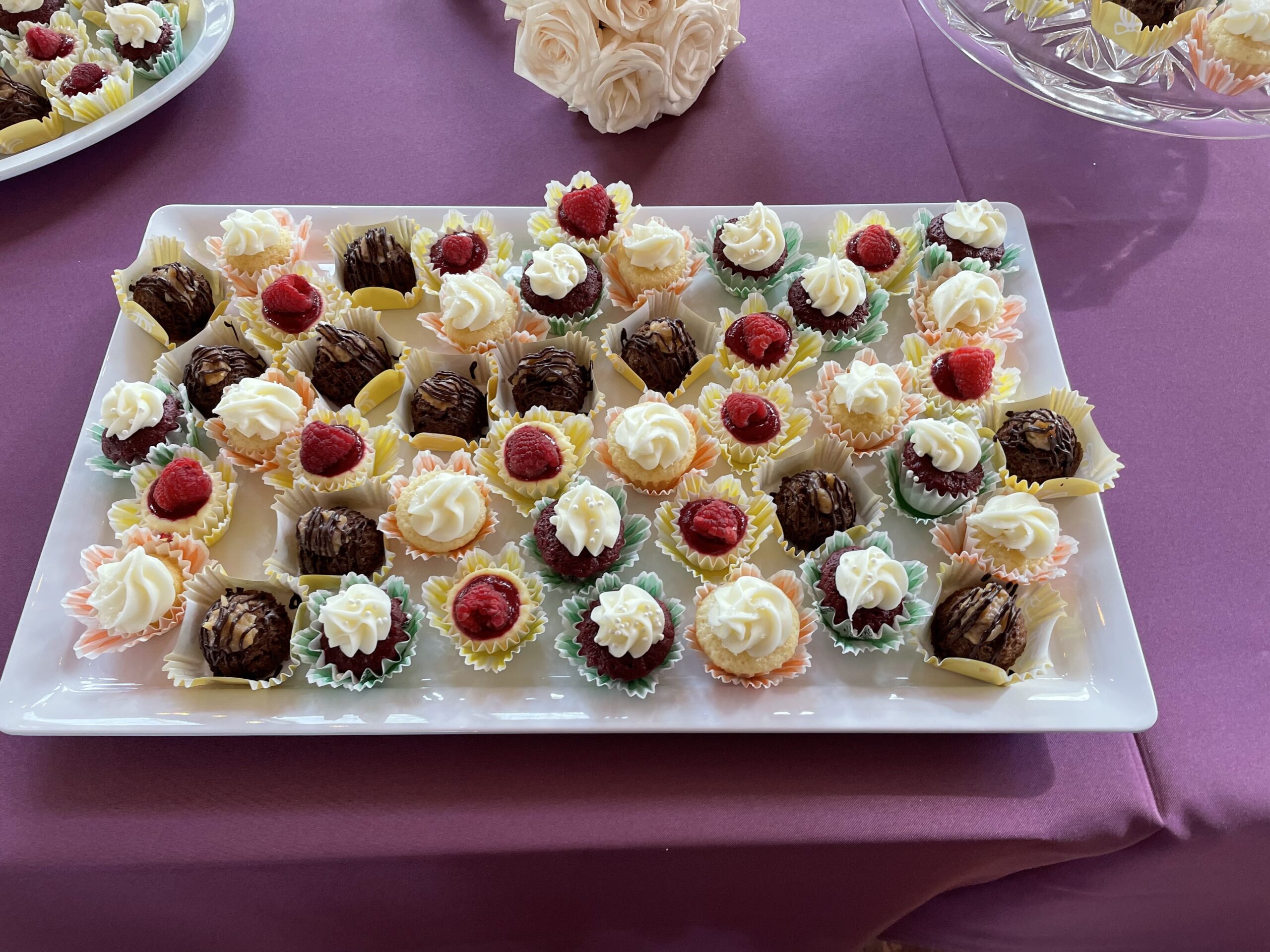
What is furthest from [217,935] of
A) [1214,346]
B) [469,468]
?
[1214,346]

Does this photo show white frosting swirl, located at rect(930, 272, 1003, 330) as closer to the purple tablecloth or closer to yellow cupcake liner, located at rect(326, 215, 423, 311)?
the purple tablecloth

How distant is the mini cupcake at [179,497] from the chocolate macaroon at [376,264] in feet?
1.57

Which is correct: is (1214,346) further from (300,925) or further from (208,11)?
(208,11)

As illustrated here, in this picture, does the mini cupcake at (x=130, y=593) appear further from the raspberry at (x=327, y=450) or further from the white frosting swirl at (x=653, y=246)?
the white frosting swirl at (x=653, y=246)

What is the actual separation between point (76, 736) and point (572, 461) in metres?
0.89

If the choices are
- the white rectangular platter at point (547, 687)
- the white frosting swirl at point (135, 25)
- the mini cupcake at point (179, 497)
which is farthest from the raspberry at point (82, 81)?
the mini cupcake at point (179, 497)

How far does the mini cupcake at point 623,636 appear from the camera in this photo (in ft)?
4.29

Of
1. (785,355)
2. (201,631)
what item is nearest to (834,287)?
(785,355)

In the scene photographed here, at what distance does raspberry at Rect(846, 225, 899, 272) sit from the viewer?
5.95 feet

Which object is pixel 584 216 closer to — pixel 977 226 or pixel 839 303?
pixel 839 303

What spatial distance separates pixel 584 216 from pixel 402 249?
39 cm

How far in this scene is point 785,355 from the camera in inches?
67.2

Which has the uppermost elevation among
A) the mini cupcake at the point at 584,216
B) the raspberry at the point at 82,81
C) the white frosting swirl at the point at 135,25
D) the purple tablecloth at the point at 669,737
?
the white frosting swirl at the point at 135,25

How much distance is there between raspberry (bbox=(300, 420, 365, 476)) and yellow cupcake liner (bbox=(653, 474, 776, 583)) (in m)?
0.56
